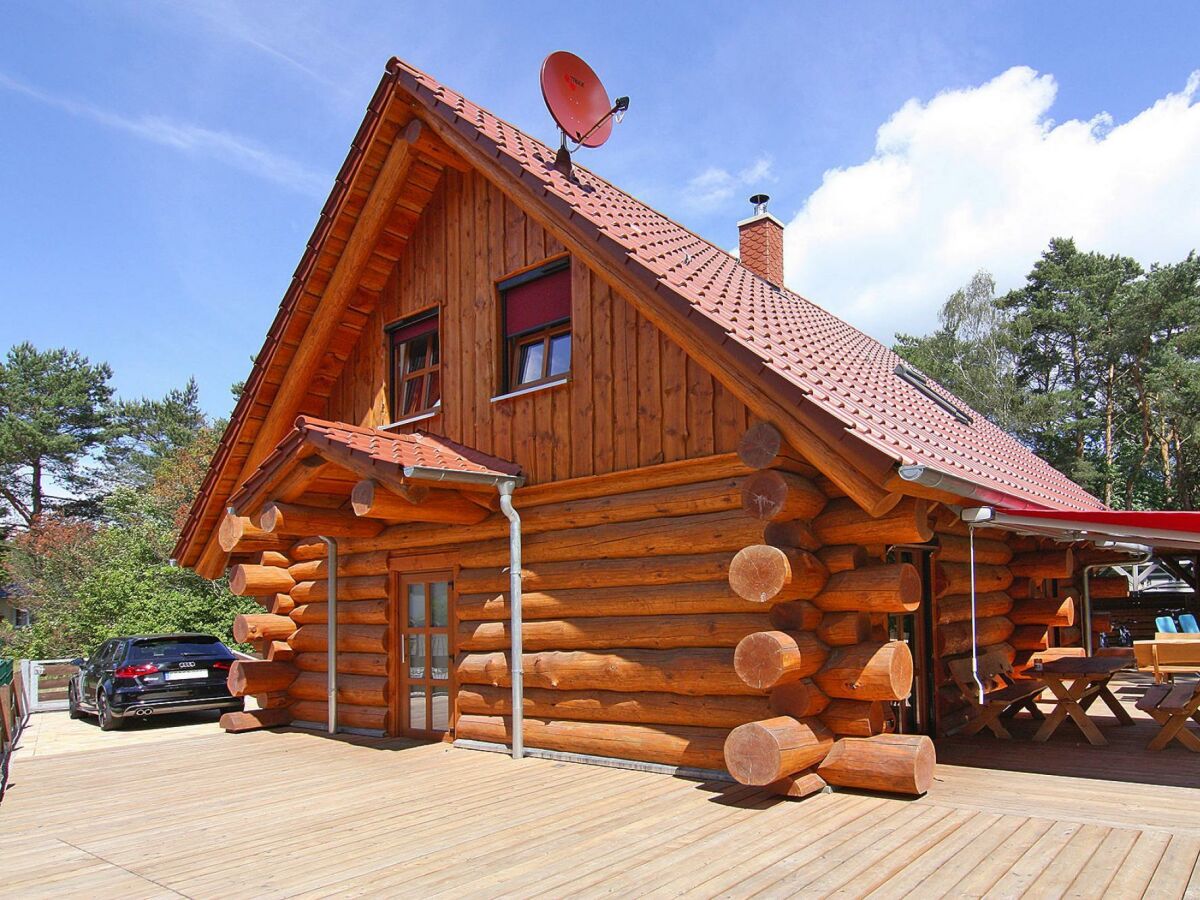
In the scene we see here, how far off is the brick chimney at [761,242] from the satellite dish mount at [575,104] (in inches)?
212

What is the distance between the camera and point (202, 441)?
30750mm

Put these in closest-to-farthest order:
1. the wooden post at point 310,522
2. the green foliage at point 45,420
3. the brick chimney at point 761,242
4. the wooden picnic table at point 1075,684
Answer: the wooden picnic table at point 1075,684
the wooden post at point 310,522
the brick chimney at point 761,242
the green foliage at point 45,420

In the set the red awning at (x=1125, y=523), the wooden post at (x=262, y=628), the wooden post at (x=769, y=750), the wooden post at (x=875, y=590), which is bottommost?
the wooden post at (x=769, y=750)

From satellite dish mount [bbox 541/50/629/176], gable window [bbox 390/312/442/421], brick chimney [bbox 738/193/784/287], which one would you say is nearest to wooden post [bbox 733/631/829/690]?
gable window [bbox 390/312/442/421]

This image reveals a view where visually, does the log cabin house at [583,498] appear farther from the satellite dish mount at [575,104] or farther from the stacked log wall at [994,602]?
the satellite dish mount at [575,104]

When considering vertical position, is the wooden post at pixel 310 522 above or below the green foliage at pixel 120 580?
above

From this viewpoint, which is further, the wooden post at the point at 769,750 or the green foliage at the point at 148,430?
the green foliage at the point at 148,430

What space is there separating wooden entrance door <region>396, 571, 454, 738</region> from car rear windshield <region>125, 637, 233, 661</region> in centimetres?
453

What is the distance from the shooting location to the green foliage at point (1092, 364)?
29484 millimetres

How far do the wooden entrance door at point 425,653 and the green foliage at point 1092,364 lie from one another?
26.7 m

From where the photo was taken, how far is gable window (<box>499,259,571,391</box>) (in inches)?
362

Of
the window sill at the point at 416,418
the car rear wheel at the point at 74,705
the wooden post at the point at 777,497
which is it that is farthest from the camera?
the car rear wheel at the point at 74,705

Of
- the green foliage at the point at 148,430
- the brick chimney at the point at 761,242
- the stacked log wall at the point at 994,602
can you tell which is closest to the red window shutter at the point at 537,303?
the stacked log wall at the point at 994,602

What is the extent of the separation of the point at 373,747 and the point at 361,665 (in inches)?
51.4
